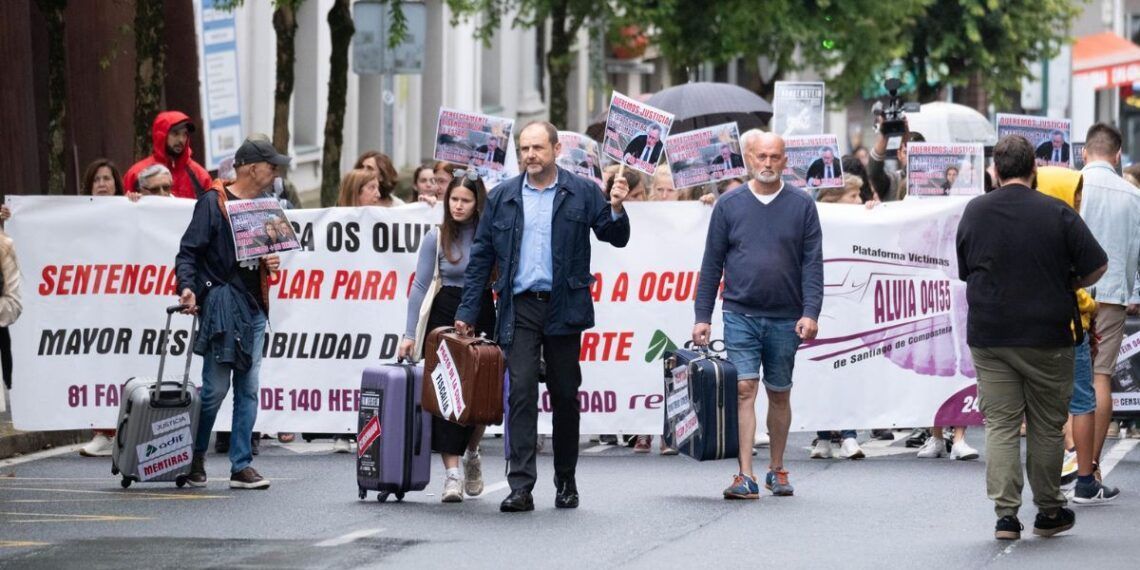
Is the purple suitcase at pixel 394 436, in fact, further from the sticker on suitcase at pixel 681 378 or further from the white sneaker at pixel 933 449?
the white sneaker at pixel 933 449

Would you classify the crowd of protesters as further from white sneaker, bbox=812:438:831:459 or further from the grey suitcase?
white sneaker, bbox=812:438:831:459

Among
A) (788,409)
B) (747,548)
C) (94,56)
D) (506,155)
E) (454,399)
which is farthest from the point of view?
(94,56)

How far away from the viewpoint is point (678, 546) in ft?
32.6

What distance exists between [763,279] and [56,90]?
7361mm

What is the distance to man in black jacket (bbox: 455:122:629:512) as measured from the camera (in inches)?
437

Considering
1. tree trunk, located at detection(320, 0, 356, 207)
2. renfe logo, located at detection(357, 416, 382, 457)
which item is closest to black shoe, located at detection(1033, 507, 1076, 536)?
renfe logo, located at detection(357, 416, 382, 457)

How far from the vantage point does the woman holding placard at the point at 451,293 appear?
11.6m

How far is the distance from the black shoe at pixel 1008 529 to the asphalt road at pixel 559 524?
0.21 ft

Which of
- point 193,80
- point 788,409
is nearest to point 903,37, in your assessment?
point 193,80

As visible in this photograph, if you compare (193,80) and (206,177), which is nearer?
(206,177)

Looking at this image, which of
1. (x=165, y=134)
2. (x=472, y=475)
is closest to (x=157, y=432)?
(x=472, y=475)

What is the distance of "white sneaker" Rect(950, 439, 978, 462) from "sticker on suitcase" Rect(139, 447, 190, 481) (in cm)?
466

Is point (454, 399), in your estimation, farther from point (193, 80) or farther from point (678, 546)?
point (193, 80)

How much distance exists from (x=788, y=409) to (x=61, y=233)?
493 centimetres
